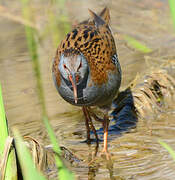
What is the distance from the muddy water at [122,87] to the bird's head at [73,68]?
766 millimetres

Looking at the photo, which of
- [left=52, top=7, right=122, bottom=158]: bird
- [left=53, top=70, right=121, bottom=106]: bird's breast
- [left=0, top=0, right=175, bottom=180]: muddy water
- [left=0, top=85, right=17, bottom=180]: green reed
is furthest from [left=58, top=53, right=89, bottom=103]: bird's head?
[left=0, top=85, right=17, bottom=180]: green reed

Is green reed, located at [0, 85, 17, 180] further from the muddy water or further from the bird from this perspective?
the bird

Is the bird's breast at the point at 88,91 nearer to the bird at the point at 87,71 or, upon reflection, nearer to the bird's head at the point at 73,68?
the bird at the point at 87,71

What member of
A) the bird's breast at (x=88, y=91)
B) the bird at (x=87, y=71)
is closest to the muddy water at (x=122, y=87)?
the bird at (x=87, y=71)


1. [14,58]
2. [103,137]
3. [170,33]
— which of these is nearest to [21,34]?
[14,58]

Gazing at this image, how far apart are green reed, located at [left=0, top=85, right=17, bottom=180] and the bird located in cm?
133

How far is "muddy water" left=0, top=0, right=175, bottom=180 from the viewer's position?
4.36 meters

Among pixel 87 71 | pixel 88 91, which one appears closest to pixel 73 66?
pixel 87 71

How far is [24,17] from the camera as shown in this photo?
9695mm

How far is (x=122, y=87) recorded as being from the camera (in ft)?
21.9

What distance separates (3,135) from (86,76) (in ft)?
5.95

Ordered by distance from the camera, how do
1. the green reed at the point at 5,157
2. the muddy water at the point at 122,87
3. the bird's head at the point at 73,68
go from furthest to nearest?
the bird's head at the point at 73,68
the muddy water at the point at 122,87
the green reed at the point at 5,157

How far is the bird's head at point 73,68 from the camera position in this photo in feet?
14.9

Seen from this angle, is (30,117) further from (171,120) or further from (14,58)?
(14,58)
